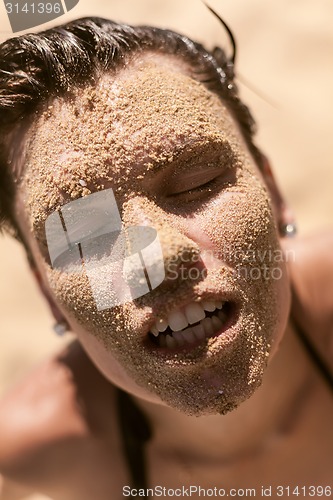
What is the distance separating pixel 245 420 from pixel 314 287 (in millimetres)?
364

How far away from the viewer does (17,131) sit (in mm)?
1093

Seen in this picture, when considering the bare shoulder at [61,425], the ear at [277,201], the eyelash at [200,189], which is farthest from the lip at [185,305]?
the bare shoulder at [61,425]

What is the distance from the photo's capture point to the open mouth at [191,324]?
3.11 feet

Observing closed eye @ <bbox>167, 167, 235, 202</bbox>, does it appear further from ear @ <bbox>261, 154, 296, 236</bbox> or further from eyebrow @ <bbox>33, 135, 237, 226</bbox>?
ear @ <bbox>261, 154, 296, 236</bbox>

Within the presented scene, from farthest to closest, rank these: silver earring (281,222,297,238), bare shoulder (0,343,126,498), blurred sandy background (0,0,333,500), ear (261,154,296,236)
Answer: blurred sandy background (0,0,333,500)
bare shoulder (0,343,126,498)
silver earring (281,222,297,238)
ear (261,154,296,236)

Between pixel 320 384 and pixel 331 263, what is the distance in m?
0.34

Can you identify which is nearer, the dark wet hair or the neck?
the dark wet hair

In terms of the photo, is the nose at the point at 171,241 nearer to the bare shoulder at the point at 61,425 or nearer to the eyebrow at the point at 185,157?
the eyebrow at the point at 185,157

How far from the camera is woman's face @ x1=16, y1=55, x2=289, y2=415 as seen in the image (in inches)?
37.2

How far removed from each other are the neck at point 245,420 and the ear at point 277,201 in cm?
27

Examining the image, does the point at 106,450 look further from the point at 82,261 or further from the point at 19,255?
the point at 19,255

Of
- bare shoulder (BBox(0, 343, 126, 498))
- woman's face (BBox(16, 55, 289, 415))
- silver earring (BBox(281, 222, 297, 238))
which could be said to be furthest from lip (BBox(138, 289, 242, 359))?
bare shoulder (BBox(0, 343, 126, 498))

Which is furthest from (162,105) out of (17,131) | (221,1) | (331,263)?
(221,1)

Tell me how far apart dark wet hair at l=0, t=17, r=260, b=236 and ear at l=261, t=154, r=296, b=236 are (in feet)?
0.14
